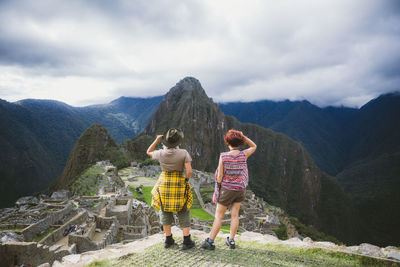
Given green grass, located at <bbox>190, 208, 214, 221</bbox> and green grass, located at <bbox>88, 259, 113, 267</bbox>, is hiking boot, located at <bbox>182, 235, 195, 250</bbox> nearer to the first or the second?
green grass, located at <bbox>88, 259, 113, 267</bbox>

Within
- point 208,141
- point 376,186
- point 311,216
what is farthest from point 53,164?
point 376,186

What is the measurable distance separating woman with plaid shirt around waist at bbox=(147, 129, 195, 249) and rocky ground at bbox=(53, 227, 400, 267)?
1.24 feet

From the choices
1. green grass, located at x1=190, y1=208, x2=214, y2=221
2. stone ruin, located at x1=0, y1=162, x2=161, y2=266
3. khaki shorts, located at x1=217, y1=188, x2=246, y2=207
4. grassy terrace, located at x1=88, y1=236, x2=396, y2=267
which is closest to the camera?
grassy terrace, located at x1=88, y1=236, x2=396, y2=267

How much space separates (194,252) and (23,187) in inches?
5050

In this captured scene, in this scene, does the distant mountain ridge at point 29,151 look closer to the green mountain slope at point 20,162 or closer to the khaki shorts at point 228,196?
the green mountain slope at point 20,162

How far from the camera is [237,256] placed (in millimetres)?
4270

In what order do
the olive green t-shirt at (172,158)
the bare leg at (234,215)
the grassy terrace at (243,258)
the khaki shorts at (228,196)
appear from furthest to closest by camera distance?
the bare leg at (234,215)
the khaki shorts at (228,196)
the olive green t-shirt at (172,158)
the grassy terrace at (243,258)

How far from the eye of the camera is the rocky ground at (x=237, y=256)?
3930mm

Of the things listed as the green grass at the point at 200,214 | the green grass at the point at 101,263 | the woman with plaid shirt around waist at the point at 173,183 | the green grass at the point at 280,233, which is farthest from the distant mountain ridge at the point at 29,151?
the woman with plaid shirt around waist at the point at 173,183

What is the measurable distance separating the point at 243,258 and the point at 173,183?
6.53 feet

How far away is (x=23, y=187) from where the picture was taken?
330 feet

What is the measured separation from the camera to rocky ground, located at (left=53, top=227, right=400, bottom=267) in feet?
12.9

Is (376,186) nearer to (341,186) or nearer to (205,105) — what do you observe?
(341,186)

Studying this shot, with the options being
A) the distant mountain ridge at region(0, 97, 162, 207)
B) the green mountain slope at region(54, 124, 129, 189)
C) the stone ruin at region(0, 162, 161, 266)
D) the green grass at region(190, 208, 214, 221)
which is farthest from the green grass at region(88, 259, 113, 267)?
the distant mountain ridge at region(0, 97, 162, 207)
